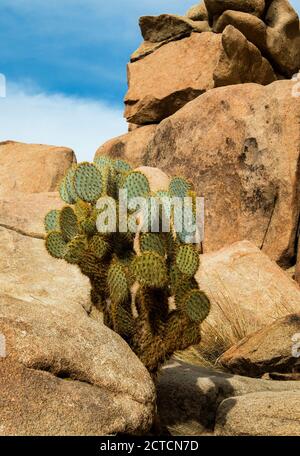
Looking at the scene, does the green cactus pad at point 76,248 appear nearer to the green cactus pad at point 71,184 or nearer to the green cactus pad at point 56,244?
the green cactus pad at point 56,244

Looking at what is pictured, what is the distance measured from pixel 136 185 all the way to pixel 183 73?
12.0m

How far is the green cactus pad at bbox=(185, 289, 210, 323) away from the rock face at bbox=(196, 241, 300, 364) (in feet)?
10.6

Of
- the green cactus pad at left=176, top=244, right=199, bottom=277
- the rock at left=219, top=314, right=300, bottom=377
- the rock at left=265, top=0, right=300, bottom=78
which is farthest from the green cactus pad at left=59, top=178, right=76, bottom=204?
the rock at left=265, top=0, right=300, bottom=78

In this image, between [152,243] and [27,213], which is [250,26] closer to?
[27,213]

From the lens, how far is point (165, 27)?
66.3 feet

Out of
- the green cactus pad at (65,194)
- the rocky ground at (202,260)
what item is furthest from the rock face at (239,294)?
the green cactus pad at (65,194)

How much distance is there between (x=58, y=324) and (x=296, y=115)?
27.6 ft

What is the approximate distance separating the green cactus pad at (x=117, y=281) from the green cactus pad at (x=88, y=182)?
822mm

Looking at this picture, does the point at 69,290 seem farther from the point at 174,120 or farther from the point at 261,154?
the point at 174,120

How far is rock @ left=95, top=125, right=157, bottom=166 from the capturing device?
18.2m

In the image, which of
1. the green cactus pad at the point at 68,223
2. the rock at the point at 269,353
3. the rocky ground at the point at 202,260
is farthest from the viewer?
the rock at the point at 269,353

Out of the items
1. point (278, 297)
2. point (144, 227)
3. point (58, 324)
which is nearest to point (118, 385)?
point (58, 324)

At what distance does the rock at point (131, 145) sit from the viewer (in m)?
18.2

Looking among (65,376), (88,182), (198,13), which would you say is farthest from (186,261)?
(198,13)
